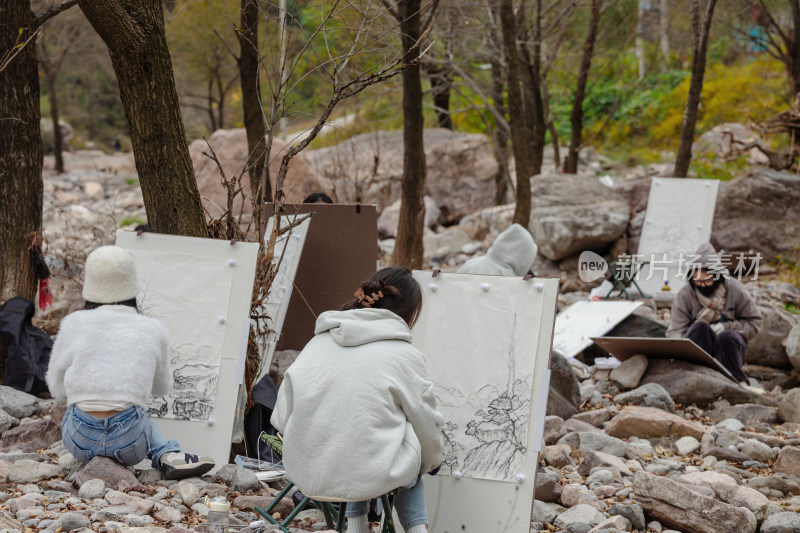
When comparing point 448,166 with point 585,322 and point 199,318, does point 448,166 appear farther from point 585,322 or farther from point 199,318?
point 199,318

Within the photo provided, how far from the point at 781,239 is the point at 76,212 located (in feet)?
41.9

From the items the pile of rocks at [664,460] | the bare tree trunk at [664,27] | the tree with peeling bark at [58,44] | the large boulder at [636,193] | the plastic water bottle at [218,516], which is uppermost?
the bare tree trunk at [664,27]

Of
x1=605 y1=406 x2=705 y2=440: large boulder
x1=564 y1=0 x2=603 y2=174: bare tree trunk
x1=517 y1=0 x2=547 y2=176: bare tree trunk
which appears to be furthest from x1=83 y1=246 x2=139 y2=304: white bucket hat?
x1=564 y1=0 x2=603 y2=174: bare tree trunk

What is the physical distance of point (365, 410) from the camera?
3488 mm

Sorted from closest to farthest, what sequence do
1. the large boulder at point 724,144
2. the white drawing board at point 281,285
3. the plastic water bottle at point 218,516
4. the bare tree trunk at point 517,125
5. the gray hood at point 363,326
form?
the gray hood at point 363,326 → the plastic water bottle at point 218,516 → the white drawing board at point 281,285 → the bare tree trunk at point 517,125 → the large boulder at point 724,144

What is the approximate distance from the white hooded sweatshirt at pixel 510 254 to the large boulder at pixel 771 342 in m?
3.24

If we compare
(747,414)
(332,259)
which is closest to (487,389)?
(332,259)

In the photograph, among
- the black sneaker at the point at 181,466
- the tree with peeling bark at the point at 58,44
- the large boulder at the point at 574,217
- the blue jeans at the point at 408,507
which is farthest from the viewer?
the tree with peeling bark at the point at 58,44

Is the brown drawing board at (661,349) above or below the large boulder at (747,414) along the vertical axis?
above

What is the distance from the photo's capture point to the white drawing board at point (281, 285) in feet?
19.7

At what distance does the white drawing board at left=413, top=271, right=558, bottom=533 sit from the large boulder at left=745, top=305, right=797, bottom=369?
532 centimetres

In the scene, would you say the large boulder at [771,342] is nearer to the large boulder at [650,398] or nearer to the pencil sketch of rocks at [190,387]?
the large boulder at [650,398]

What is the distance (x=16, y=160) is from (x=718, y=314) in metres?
5.82

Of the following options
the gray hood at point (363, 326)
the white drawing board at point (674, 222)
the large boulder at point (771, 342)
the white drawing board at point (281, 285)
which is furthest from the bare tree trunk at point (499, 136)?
the gray hood at point (363, 326)
